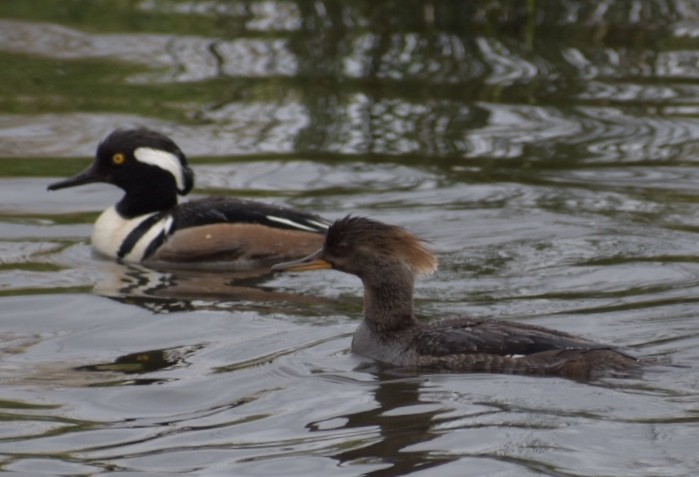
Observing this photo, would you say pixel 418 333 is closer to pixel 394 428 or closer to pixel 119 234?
pixel 394 428

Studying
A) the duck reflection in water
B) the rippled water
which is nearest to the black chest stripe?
the rippled water

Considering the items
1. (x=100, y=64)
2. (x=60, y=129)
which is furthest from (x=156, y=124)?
(x=100, y=64)

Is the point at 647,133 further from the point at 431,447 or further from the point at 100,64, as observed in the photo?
the point at 431,447

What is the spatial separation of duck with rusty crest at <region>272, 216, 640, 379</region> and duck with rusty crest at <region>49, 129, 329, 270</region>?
2.24 metres

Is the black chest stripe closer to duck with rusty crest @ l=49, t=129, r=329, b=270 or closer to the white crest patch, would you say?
duck with rusty crest @ l=49, t=129, r=329, b=270

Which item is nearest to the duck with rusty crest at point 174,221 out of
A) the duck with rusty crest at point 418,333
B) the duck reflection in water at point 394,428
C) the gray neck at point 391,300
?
the duck with rusty crest at point 418,333

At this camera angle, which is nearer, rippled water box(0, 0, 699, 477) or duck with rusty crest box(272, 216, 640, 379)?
rippled water box(0, 0, 699, 477)

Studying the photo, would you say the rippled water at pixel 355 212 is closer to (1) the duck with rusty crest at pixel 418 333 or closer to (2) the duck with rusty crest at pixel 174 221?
(1) the duck with rusty crest at pixel 418 333

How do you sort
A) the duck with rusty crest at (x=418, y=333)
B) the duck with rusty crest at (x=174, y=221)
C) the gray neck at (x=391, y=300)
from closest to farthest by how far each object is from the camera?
the duck with rusty crest at (x=418, y=333) → the gray neck at (x=391, y=300) → the duck with rusty crest at (x=174, y=221)

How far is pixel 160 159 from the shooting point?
11727 millimetres

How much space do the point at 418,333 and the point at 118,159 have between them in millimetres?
3981

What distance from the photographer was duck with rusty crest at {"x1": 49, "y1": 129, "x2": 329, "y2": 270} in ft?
36.8

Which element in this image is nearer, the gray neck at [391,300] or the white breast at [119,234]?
the gray neck at [391,300]

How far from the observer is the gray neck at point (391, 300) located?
28.5 ft
